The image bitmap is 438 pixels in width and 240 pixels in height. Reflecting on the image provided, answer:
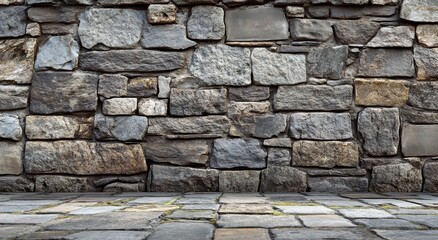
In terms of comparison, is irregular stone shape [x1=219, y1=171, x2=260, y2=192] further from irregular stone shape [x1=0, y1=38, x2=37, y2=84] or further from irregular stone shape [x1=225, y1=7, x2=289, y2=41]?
irregular stone shape [x1=0, y1=38, x2=37, y2=84]

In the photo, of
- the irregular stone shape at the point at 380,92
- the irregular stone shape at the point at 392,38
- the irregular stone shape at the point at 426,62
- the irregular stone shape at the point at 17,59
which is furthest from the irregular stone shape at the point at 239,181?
the irregular stone shape at the point at 17,59

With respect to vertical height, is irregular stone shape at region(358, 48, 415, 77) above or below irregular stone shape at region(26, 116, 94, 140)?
above

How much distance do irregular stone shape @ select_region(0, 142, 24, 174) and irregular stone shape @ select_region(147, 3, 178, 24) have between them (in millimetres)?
1480

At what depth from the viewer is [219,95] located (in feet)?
11.6

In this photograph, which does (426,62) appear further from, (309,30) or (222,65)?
(222,65)

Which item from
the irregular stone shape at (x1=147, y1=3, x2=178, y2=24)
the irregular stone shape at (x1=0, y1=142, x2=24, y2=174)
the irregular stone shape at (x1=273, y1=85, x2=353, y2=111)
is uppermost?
the irregular stone shape at (x1=147, y1=3, x2=178, y2=24)

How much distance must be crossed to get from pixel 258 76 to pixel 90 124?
1399mm

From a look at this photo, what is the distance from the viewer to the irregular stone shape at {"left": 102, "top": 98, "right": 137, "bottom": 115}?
139 inches

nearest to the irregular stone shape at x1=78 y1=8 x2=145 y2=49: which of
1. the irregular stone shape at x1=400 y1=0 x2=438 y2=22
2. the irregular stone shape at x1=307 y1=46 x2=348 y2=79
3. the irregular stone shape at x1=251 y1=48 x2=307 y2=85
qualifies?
the irregular stone shape at x1=251 y1=48 x2=307 y2=85

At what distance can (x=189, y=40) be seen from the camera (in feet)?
11.8

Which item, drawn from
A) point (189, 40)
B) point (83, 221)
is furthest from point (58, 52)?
point (83, 221)

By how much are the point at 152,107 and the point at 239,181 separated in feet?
2.98

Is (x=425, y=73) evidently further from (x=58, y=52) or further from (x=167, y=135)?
(x=58, y=52)

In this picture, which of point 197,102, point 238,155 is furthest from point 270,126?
point 197,102
